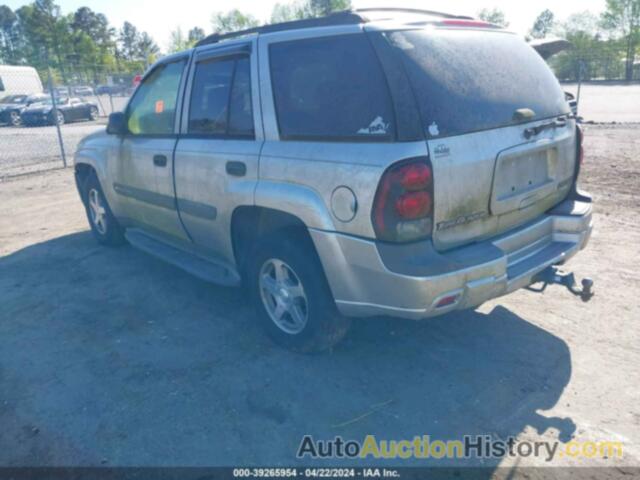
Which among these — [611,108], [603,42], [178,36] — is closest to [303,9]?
[178,36]

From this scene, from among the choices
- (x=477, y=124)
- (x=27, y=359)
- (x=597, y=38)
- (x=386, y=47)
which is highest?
(x=597, y=38)

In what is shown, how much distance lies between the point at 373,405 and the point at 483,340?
1.09 metres

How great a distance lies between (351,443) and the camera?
2.67m

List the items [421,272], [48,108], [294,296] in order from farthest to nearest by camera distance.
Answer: [48,108] < [294,296] < [421,272]

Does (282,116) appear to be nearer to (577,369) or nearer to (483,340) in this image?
(483,340)

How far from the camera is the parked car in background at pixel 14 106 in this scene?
2533 centimetres

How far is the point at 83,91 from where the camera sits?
3194cm

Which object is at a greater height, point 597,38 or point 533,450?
point 597,38

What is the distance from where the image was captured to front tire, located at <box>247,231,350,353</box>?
315cm

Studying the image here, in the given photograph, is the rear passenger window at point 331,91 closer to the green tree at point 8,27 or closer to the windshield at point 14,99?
the windshield at point 14,99

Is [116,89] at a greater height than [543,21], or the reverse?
[543,21]

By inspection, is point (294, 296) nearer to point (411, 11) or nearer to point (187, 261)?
point (187, 261)

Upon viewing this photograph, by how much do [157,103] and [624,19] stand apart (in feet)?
212

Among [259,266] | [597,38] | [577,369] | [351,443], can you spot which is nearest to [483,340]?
[577,369]
